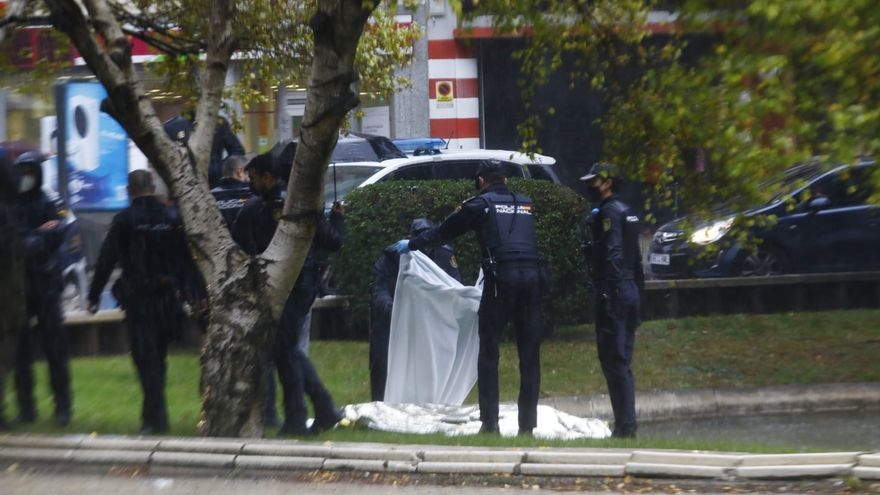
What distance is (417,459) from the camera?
7020mm

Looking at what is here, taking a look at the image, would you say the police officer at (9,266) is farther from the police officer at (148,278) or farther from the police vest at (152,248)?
the police vest at (152,248)

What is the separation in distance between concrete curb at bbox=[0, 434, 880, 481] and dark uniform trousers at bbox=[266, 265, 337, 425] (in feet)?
2.83

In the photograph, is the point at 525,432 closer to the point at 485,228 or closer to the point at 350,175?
the point at 485,228

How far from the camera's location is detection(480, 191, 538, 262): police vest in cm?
862

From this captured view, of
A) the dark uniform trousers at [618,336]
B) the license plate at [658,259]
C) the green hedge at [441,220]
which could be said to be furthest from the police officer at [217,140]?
the license plate at [658,259]

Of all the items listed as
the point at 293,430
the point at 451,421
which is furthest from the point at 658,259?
the point at 293,430

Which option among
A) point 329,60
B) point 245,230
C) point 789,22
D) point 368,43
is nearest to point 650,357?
point 368,43

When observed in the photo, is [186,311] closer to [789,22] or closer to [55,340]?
[55,340]

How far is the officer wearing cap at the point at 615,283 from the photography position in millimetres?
8703

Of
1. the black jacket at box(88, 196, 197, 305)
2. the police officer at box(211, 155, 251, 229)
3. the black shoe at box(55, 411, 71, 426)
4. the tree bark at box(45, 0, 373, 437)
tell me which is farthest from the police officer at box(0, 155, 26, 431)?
the police officer at box(211, 155, 251, 229)

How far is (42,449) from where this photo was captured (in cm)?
737

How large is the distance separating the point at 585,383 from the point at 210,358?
4828 millimetres

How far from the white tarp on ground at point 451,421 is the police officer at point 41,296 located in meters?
1.98

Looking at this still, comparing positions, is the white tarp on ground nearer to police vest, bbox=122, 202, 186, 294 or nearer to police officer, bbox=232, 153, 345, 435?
police officer, bbox=232, 153, 345, 435
